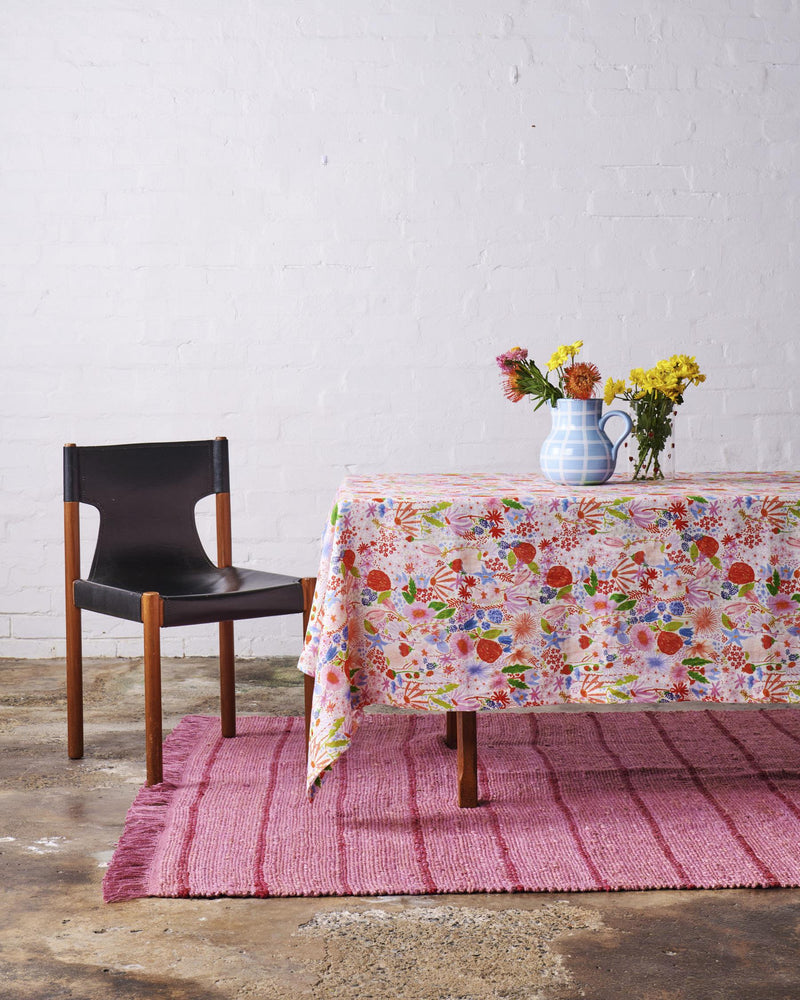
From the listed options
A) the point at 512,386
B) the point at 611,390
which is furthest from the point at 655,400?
the point at 512,386

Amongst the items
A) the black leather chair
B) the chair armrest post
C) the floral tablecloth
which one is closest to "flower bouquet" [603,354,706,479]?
the floral tablecloth

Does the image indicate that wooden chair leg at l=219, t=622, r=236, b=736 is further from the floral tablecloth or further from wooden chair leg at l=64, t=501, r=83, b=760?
the floral tablecloth

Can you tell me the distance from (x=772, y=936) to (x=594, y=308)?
235cm

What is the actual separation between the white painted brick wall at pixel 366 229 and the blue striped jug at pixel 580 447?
4.41ft

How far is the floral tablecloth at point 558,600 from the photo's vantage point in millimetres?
2094

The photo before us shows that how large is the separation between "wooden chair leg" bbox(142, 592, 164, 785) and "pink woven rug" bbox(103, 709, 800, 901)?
59mm

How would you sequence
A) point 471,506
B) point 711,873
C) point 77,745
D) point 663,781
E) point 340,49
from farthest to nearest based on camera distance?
point 340,49
point 77,745
point 663,781
point 471,506
point 711,873

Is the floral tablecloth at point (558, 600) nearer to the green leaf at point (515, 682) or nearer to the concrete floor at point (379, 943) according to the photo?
the green leaf at point (515, 682)

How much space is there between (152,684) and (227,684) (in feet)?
1.25

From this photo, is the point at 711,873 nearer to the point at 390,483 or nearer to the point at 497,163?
the point at 390,483

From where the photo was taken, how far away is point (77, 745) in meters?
2.63

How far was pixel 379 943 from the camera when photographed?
169cm

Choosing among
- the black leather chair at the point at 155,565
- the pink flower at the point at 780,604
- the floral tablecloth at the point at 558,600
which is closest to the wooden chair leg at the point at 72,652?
the black leather chair at the point at 155,565

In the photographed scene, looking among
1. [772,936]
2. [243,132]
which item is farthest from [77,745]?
[243,132]
